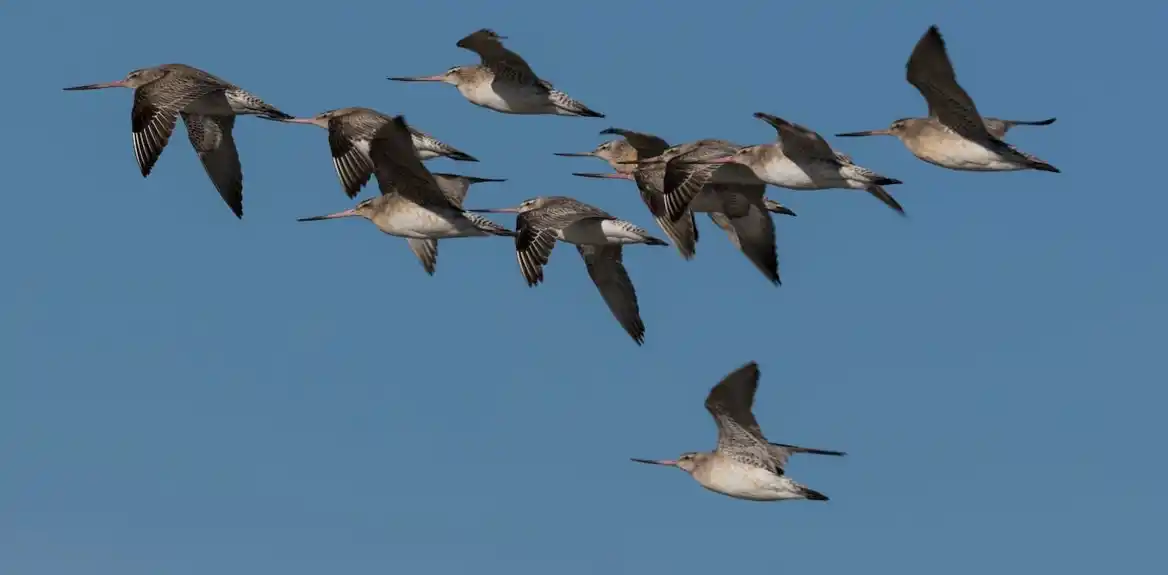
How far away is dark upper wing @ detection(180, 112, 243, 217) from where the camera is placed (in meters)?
32.2

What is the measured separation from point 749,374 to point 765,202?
454cm

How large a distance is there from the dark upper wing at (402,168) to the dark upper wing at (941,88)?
223 inches

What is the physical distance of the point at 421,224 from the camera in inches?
1182

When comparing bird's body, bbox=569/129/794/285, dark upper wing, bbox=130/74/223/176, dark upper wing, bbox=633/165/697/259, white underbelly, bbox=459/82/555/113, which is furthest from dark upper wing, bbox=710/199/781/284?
dark upper wing, bbox=130/74/223/176

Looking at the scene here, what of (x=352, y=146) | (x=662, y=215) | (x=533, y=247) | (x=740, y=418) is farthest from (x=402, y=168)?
(x=740, y=418)

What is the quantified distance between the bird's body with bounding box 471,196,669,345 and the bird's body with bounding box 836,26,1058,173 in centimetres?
328

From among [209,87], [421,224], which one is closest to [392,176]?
[421,224]

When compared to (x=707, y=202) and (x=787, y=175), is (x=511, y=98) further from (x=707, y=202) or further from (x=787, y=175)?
(x=787, y=175)

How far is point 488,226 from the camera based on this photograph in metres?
29.4

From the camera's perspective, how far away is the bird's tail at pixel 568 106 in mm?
30812

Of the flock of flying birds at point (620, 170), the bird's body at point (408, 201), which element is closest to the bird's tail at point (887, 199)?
the flock of flying birds at point (620, 170)

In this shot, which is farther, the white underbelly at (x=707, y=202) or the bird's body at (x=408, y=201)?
the white underbelly at (x=707, y=202)

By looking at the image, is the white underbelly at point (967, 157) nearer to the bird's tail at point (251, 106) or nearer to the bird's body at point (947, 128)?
the bird's body at point (947, 128)

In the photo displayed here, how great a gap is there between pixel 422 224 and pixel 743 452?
15.6 ft
